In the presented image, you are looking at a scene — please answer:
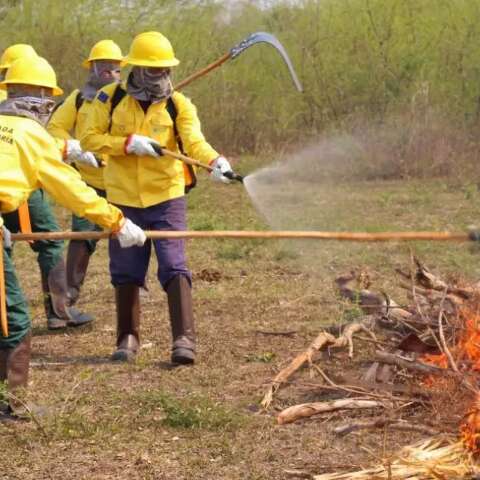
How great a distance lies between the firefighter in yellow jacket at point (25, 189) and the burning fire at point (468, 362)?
5.20 ft

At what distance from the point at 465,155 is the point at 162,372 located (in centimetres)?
1011

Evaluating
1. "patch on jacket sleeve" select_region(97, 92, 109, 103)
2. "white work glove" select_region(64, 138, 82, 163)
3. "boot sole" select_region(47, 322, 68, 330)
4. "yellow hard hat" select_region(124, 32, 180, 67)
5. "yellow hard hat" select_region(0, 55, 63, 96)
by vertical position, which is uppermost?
"yellow hard hat" select_region(124, 32, 180, 67)

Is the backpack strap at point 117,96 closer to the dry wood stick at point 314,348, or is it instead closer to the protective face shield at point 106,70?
the protective face shield at point 106,70

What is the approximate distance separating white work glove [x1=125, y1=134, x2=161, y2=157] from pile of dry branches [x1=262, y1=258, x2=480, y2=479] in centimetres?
144

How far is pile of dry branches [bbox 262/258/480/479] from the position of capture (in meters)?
4.86

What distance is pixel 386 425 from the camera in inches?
198

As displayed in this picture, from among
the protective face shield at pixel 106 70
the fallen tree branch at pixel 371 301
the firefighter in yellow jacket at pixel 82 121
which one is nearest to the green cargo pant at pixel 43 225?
the firefighter in yellow jacket at pixel 82 121

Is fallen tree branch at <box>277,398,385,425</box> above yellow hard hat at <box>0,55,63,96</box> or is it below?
below

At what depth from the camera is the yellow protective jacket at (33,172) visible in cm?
525

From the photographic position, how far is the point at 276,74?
62.1 feet

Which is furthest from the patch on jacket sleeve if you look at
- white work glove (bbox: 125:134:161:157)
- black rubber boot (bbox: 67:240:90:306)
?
black rubber boot (bbox: 67:240:90:306)

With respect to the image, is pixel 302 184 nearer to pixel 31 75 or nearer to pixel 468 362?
pixel 31 75

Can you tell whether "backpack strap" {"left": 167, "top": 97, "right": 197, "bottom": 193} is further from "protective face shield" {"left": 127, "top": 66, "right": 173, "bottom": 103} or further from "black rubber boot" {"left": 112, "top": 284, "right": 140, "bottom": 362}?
"black rubber boot" {"left": 112, "top": 284, "right": 140, "bottom": 362}

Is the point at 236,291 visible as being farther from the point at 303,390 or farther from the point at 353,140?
the point at 353,140
